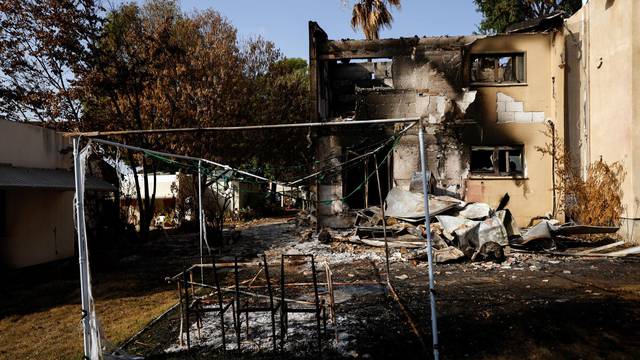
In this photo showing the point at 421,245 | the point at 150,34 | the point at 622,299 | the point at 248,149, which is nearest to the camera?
the point at 622,299

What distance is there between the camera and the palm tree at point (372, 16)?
19922 mm

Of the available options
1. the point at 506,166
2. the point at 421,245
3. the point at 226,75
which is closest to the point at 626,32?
the point at 506,166

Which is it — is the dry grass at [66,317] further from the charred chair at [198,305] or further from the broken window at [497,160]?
the broken window at [497,160]

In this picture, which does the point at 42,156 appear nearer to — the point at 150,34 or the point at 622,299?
the point at 150,34

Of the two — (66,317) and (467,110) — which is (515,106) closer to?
(467,110)

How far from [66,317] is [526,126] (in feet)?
46.3

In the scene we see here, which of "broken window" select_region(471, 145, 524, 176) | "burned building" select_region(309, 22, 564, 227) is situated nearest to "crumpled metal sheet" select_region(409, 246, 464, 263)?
"burned building" select_region(309, 22, 564, 227)

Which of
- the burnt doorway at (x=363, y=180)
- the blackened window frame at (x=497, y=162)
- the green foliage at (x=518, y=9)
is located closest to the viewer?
the blackened window frame at (x=497, y=162)

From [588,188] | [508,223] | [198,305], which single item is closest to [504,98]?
[588,188]

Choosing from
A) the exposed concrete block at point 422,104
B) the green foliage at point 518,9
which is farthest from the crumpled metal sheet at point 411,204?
the green foliage at point 518,9

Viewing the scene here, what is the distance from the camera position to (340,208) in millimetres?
15602

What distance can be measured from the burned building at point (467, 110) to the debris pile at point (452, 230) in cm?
105

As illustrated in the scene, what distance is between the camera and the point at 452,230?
12.5 meters

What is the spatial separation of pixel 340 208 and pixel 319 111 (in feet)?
11.4
